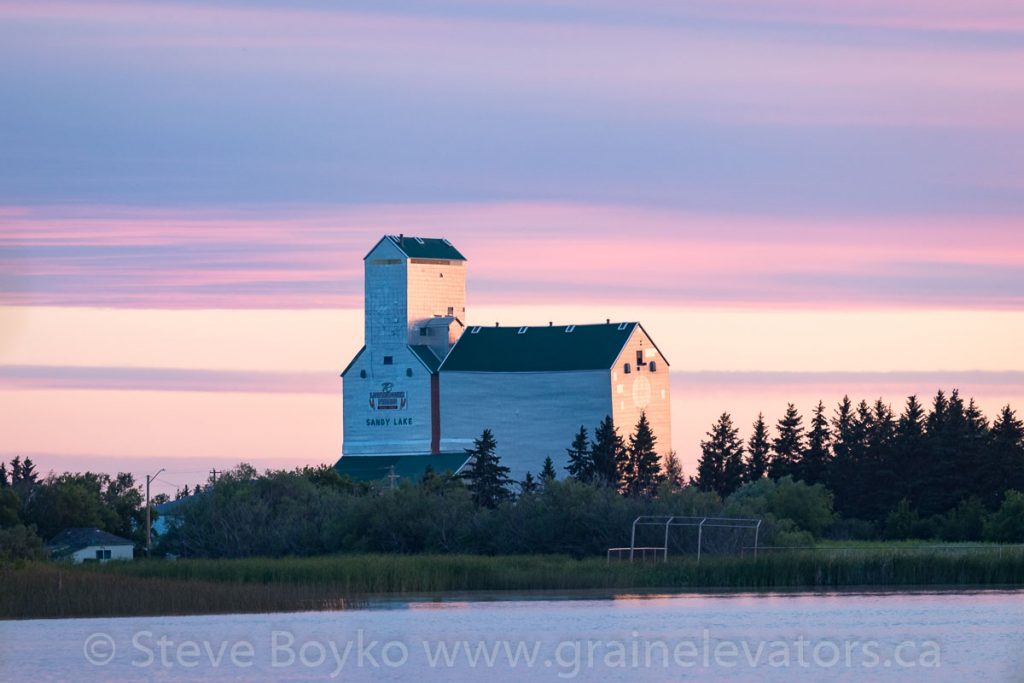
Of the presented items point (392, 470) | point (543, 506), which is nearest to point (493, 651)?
point (543, 506)

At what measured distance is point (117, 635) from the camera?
157 feet

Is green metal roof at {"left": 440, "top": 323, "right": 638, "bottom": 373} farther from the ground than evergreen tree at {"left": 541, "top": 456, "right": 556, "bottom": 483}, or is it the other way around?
green metal roof at {"left": 440, "top": 323, "right": 638, "bottom": 373}

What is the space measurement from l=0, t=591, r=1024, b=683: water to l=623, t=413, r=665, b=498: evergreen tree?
38.3 meters

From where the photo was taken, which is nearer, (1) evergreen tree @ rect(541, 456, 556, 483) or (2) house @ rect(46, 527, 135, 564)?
(2) house @ rect(46, 527, 135, 564)

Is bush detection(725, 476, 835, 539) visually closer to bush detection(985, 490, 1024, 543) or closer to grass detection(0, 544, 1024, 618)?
bush detection(985, 490, 1024, 543)

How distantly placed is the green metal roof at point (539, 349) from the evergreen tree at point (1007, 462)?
890 inches

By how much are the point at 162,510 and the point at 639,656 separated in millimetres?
71611

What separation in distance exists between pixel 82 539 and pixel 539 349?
28.7m

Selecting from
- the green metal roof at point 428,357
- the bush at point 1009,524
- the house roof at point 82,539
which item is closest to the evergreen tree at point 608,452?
the green metal roof at point 428,357

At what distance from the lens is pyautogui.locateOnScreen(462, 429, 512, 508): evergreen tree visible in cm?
8656

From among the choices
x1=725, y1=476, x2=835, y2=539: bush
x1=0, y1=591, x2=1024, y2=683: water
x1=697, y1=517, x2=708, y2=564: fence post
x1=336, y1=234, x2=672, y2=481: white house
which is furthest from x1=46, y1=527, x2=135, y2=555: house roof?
x1=0, y1=591, x2=1024, y2=683: water

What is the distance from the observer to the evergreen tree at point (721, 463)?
97.1 metres

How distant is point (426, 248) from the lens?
108188 millimetres

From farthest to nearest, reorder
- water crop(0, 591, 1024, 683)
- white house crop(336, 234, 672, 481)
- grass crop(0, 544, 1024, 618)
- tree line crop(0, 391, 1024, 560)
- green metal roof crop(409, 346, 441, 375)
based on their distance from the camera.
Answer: green metal roof crop(409, 346, 441, 375) < white house crop(336, 234, 672, 481) < tree line crop(0, 391, 1024, 560) < grass crop(0, 544, 1024, 618) < water crop(0, 591, 1024, 683)
